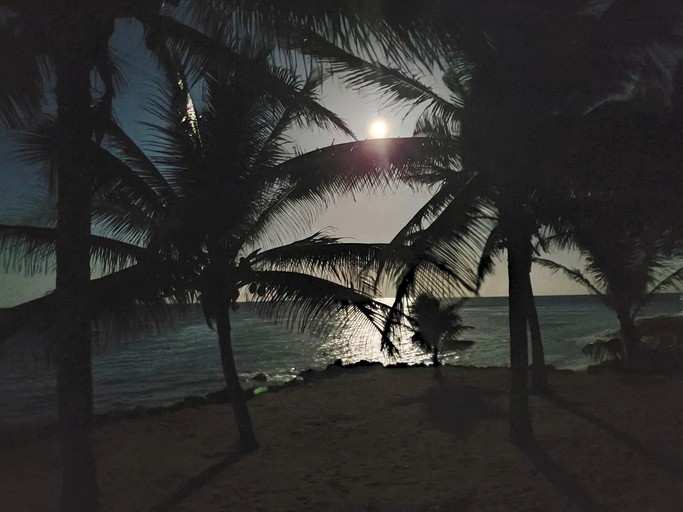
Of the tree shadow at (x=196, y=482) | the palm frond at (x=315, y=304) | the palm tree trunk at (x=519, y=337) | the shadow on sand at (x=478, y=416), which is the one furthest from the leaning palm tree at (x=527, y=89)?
the tree shadow at (x=196, y=482)

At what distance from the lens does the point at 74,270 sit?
3.67 metres

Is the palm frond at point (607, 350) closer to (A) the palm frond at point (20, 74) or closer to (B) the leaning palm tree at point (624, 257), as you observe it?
(B) the leaning palm tree at point (624, 257)

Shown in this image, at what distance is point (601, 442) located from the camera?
5535mm

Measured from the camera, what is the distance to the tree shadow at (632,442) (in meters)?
4.63

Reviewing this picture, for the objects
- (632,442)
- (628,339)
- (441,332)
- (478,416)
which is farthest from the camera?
(441,332)

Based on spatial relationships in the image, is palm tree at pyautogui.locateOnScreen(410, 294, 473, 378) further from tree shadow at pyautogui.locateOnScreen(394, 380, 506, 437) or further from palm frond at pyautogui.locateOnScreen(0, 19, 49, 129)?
palm frond at pyautogui.locateOnScreen(0, 19, 49, 129)

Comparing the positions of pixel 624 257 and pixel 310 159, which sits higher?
pixel 310 159

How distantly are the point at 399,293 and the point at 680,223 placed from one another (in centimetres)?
377

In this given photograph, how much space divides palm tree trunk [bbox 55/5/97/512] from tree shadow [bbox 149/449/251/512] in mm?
926

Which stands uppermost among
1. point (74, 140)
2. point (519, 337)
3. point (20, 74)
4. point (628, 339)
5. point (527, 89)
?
point (527, 89)

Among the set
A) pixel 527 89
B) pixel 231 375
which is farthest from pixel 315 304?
pixel 527 89

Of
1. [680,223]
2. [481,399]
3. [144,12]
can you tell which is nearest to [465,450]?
[481,399]

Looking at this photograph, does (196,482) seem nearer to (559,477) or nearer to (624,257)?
(559,477)

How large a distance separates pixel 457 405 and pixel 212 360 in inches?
599
